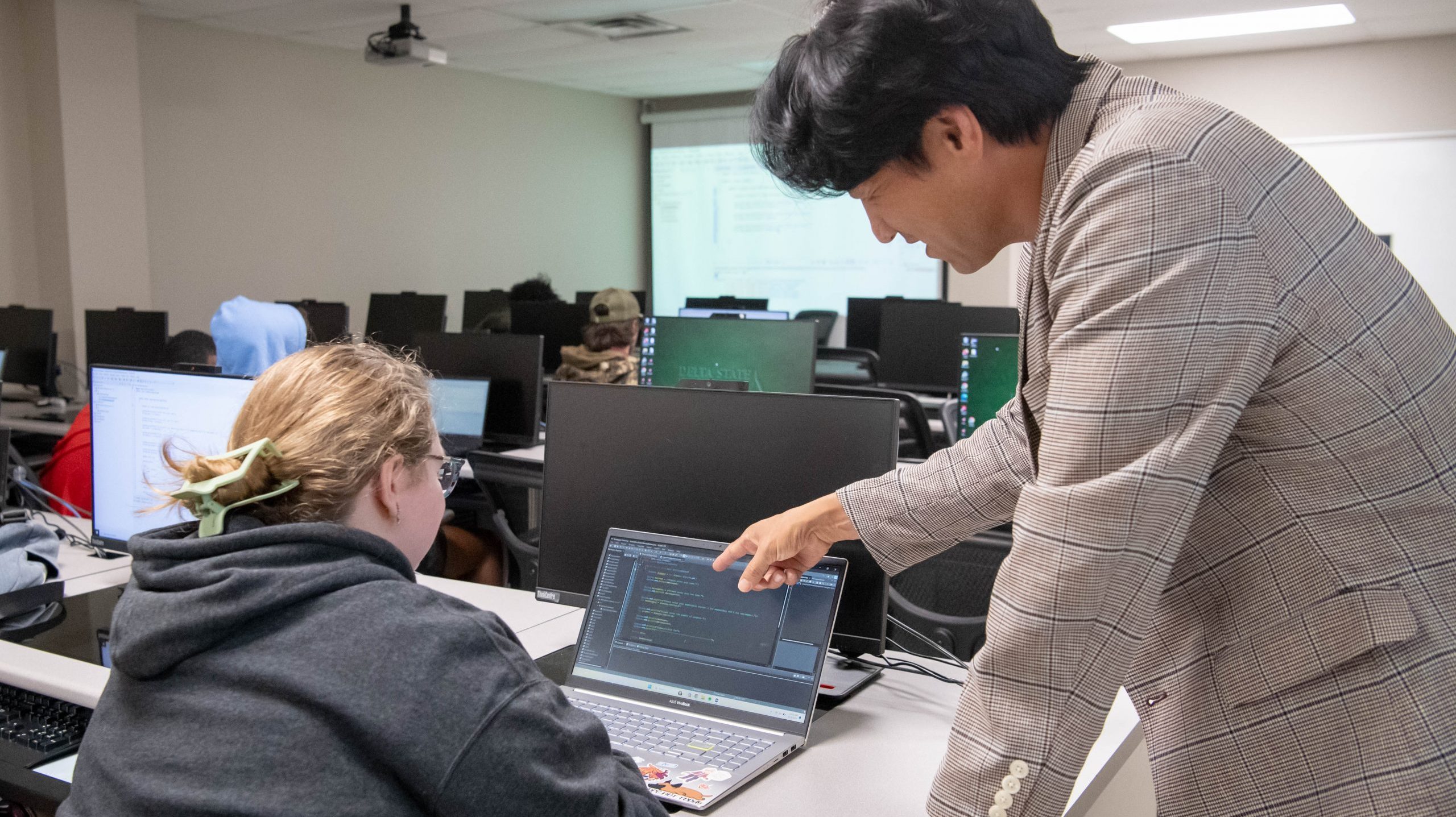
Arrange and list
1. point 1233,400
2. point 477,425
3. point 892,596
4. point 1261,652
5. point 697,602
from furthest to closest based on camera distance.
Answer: point 477,425 → point 892,596 → point 697,602 → point 1261,652 → point 1233,400

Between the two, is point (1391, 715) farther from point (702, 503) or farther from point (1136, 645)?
point (702, 503)

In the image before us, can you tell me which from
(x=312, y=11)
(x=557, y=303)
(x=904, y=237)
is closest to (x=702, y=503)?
A: (x=904, y=237)

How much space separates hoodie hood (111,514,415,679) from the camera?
2.87 feet

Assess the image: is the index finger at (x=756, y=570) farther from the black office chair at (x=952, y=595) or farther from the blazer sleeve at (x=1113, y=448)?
the black office chair at (x=952, y=595)

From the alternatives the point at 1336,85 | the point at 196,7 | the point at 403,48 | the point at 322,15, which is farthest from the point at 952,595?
the point at 1336,85

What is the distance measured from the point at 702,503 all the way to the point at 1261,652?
829 mm

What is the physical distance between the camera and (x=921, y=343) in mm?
5012

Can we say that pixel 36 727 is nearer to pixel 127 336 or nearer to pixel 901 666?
pixel 901 666

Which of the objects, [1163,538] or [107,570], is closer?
[1163,538]

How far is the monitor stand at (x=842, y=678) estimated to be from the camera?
1.49 meters

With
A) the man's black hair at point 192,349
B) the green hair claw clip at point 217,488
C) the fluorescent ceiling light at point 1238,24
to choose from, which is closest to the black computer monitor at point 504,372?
the man's black hair at point 192,349

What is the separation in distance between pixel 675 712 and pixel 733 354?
6.33 ft

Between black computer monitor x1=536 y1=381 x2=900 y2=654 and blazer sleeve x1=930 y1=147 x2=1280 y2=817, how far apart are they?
2.01ft

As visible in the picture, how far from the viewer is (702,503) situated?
1586 millimetres
